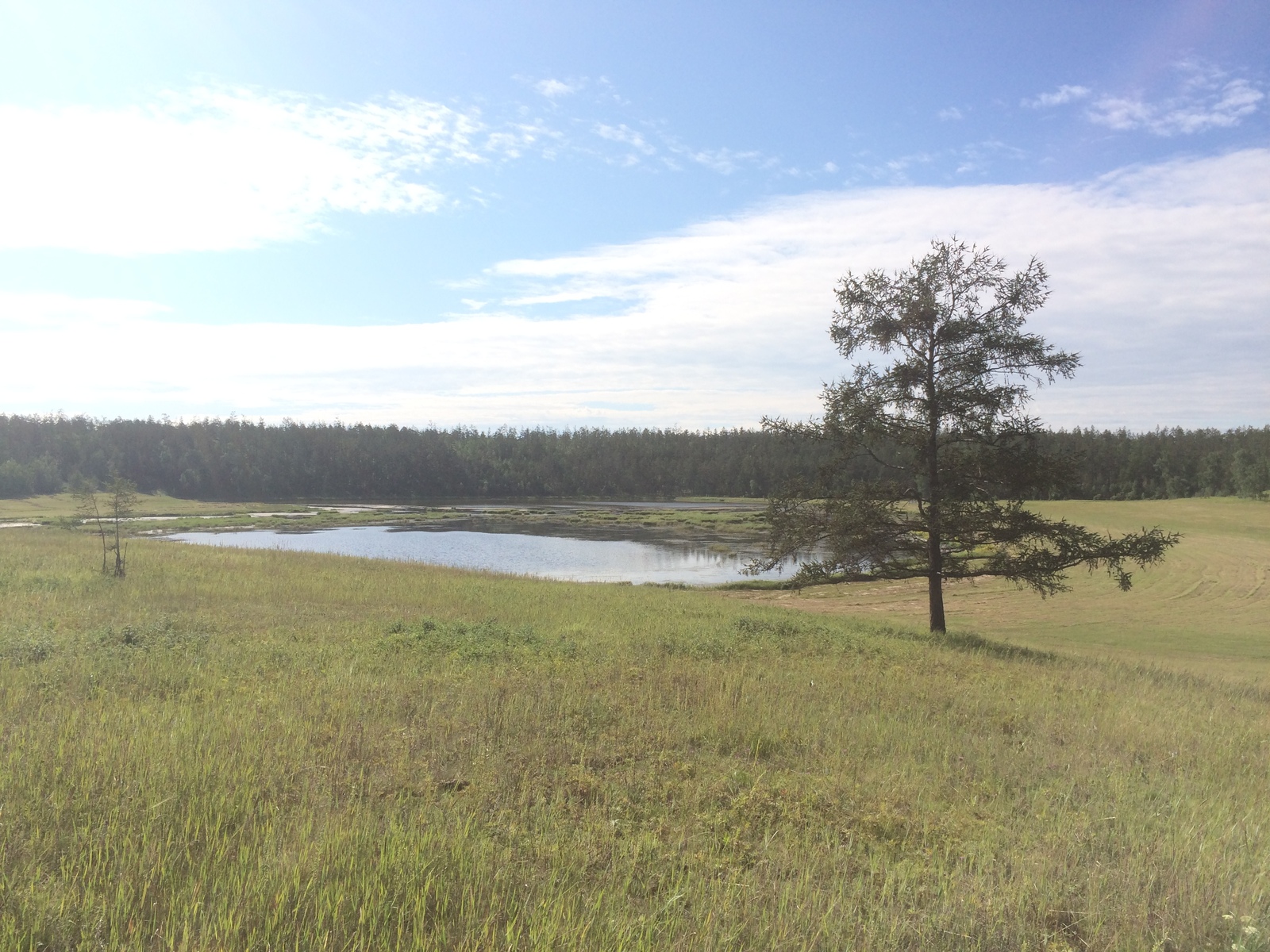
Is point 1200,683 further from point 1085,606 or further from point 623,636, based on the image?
point 1085,606

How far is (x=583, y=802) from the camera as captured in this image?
5871mm

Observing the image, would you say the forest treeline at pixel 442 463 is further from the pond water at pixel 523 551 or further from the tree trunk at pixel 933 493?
the tree trunk at pixel 933 493

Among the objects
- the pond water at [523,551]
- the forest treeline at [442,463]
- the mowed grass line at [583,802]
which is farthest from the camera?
the forest treeline at [442,463]

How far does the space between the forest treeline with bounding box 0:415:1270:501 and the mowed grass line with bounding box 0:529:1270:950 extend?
105171 mm

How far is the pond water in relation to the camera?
146 ft

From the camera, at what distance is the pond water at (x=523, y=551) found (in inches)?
1755

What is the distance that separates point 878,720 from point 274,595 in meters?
15.0

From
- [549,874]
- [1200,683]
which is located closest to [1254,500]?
[1200,683]

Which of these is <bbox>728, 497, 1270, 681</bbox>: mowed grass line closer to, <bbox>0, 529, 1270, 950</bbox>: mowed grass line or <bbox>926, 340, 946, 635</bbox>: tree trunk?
<bbox>926, 340, 946, 635</bbox>: tree trunk

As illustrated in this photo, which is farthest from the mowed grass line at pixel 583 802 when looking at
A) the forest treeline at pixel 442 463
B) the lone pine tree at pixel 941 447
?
the forest treeline at pixel 442 463

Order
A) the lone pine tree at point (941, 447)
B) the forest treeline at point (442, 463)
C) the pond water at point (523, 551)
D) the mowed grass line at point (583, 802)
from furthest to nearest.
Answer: the forest treeline at point (442, 463)
the pond water at point (523, 551)
the lone pine tree at point (941, 447)
the mowed grass line at point (583, 802)

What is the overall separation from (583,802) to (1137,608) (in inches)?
1355

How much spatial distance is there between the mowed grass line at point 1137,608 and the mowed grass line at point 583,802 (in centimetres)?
1265

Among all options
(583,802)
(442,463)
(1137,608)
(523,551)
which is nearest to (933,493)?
(583,802)
